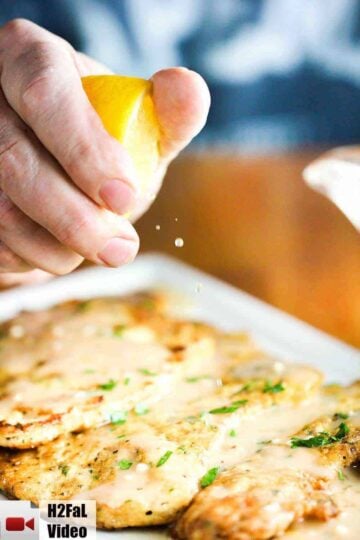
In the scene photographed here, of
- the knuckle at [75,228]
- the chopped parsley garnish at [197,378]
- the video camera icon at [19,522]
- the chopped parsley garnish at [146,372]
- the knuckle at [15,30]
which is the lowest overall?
the chopped parsley garnish at [197,378]

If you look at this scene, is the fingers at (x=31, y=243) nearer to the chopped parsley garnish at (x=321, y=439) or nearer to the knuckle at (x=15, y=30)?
the knuckle at (x=15, y=30)

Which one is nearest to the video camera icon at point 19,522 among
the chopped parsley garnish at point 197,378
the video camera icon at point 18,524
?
the video camera icon at point 18,524

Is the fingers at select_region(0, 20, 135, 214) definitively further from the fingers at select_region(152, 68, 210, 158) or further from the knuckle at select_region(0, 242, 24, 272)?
the knuckle at select_region(0, 242, 24, 272)

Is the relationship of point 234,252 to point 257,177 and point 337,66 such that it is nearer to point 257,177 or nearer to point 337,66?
point 257,177

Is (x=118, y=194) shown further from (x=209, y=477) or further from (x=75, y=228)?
(x=209, y=477)

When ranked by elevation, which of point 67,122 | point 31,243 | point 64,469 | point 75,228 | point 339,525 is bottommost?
Result: point 64,469

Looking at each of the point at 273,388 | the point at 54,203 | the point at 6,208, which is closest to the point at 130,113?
the point at 54,203

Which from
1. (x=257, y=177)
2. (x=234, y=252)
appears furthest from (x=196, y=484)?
(x=257, y=177)
